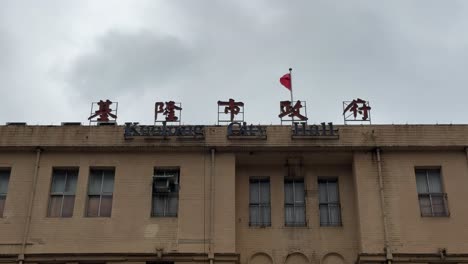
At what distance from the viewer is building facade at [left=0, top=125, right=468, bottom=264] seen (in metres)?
19.9

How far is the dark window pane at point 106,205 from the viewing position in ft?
67.6

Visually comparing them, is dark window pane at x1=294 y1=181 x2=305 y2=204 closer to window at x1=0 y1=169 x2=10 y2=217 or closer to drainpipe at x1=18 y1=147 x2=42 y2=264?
drainpipe at x1=18 y1=147 x2=42 y2=264

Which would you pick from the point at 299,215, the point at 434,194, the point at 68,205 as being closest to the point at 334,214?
the point at 299,215

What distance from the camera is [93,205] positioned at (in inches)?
820

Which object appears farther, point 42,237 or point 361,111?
point 361,111

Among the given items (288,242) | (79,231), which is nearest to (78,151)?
(79,231)

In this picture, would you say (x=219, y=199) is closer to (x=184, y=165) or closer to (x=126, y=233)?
(x=184, y=165)

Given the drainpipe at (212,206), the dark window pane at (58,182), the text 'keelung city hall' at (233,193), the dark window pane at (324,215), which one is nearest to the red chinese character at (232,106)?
the text 'keelung city hall' at (233,193)

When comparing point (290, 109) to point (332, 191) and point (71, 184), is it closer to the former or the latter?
point (332, 191)

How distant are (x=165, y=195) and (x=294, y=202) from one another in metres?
4.02

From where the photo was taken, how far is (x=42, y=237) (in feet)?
65.7

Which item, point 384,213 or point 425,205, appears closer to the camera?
point 384,213

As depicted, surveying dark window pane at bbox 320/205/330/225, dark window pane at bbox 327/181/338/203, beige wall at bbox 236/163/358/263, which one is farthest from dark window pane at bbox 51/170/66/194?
dark window pane at bbox 327/181/338/203

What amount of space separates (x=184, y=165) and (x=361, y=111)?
238 inches
